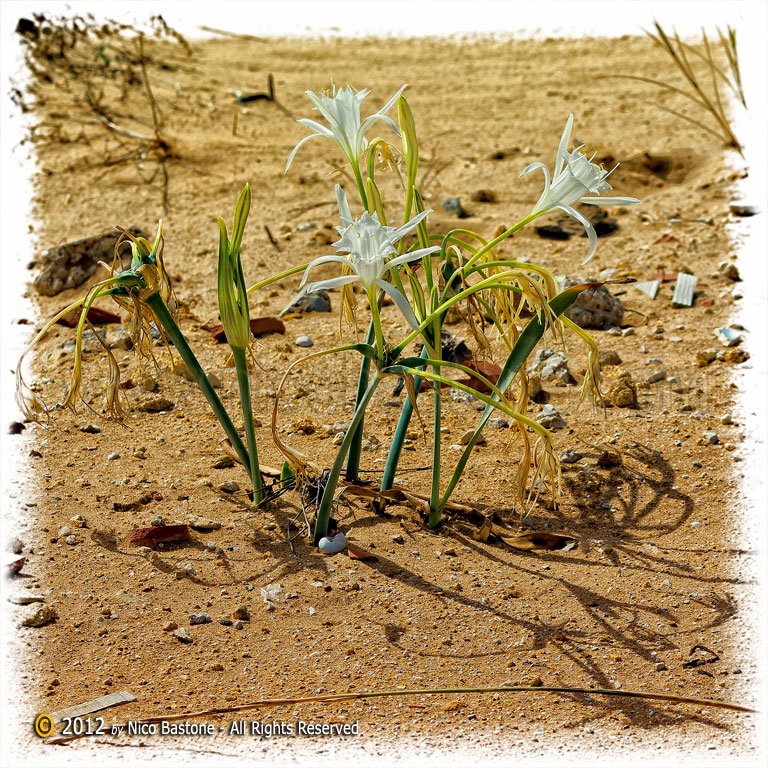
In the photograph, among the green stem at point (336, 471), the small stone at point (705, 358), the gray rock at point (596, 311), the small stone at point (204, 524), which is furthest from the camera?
the gray rock at point (596, 311)

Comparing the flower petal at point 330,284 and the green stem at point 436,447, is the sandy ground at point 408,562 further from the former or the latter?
the flower petal at point 330,284

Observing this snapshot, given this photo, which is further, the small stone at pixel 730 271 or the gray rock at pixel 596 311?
the small stone at pixel 730 271

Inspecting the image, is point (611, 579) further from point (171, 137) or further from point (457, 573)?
point (171, 137)

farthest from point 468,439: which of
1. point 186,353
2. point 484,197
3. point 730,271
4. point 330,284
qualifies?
point 484,197

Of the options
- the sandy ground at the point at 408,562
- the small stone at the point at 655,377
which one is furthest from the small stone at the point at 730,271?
the small stone at the point at 655,377

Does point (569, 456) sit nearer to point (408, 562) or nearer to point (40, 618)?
point (408, 562)

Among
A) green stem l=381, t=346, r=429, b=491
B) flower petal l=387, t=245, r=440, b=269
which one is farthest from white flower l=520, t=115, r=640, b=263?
green stem l=381, t=346, r=429, b=491

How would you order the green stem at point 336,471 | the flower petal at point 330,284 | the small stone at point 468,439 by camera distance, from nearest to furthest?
the flower petal at point 330,284 → the green stem at point 336,471 → the small stone at point 468,439

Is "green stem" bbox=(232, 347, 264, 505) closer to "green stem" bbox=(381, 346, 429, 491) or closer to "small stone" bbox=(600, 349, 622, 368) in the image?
"green stem" bbox=(381, 346, 429, 491)
